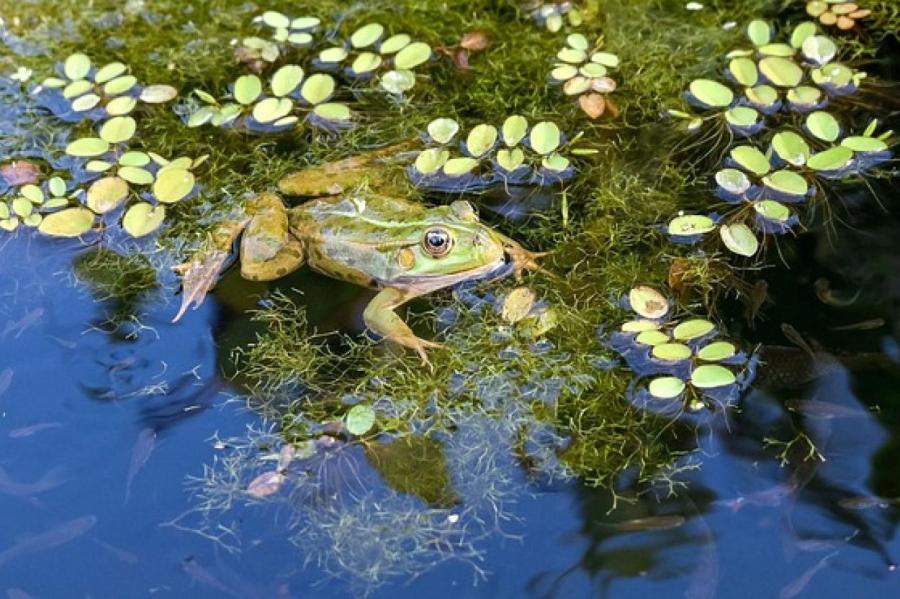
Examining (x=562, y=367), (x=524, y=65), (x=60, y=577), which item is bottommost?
(x=60, y=577)

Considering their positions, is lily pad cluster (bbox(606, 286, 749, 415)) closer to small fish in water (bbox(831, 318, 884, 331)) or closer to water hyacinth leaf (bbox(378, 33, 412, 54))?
small fish in water (bbox(831, 318, 884, 331))

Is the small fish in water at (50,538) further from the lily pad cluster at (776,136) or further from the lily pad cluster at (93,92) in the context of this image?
the lily pad cluster at (776,136)

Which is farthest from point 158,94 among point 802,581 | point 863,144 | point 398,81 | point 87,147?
point 802,581

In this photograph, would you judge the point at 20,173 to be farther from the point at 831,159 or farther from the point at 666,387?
the point at 831,159

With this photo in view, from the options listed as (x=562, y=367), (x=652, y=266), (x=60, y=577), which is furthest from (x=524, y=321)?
(x=60, y=577)

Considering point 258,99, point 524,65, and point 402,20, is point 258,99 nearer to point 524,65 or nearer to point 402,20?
point 402,20

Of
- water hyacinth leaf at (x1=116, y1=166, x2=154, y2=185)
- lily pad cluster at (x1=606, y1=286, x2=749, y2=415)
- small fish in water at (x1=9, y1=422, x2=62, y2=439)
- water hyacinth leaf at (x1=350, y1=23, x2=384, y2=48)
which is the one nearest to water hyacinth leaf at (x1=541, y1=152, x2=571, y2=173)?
lily pad cluster at (x1=606, y1=286, x2=749, y2=415)
